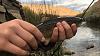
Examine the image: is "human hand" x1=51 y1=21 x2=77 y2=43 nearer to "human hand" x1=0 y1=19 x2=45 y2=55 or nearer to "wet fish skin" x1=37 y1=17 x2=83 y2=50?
"wet fish skin" x1=37 y1=17 x2=83 y2=50

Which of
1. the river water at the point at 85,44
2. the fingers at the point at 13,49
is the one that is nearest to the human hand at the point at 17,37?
the fingers at the point at 13,49

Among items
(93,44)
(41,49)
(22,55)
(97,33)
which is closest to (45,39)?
(41,49)

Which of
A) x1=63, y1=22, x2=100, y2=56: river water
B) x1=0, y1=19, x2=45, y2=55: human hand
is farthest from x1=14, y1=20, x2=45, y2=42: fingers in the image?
x1=63, y1=22, x2=100, y2=56: river water

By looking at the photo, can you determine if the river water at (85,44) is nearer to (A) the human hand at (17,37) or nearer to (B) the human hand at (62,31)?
(B) the human hand at (62,31)

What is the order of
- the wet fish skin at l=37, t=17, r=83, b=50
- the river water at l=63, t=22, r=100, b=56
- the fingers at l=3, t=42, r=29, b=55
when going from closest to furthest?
the fingers at l=3, t=42, r=29, b=55
the wet fish skin at l=37, t=17, r=83, b=50
the river water at l=63, t=22, r=100, b=56

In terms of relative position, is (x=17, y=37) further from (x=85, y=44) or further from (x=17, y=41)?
(x=85, y=44)

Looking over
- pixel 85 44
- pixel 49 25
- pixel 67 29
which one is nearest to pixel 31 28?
pixel 49 25

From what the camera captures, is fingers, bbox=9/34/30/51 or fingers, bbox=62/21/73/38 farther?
fingers, bbox=62/21/73/38
